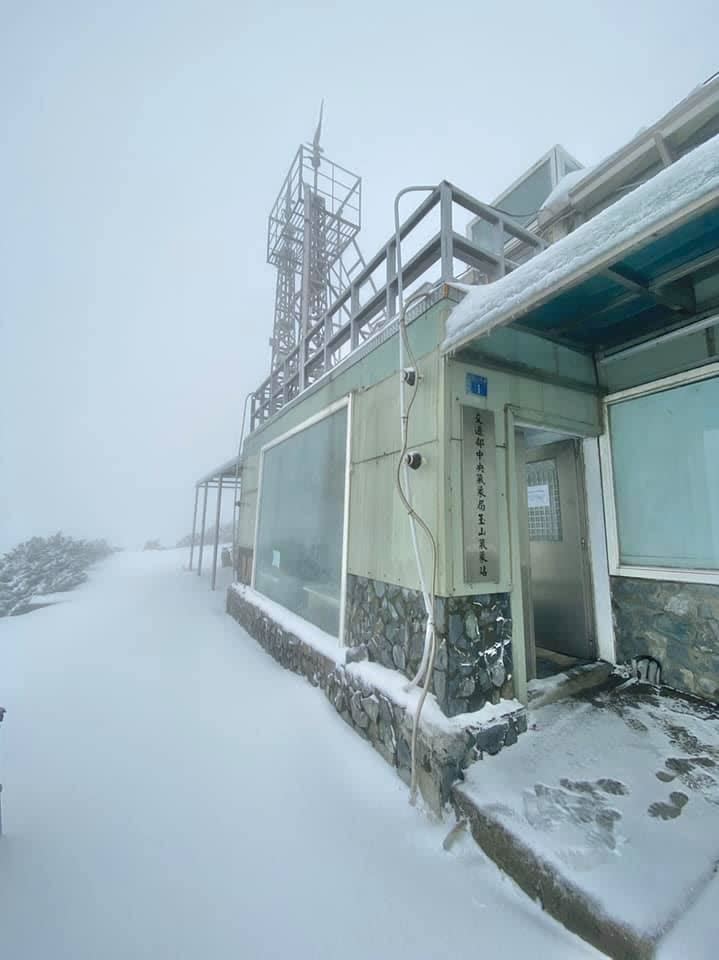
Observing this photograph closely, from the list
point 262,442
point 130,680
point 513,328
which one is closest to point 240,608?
point 130,680

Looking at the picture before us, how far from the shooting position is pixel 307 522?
503cm

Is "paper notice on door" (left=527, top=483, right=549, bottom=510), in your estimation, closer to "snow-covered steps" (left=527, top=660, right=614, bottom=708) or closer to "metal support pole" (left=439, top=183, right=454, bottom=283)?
"snow-covered steps" (left=527, top=660, right=614, bottom=708)

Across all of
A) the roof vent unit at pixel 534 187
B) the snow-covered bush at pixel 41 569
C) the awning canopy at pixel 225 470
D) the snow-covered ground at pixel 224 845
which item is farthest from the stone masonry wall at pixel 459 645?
the snow-covered bush at pixel 41 569

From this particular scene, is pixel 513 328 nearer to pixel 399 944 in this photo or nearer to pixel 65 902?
pixel 399 944

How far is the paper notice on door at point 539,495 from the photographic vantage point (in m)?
4.13

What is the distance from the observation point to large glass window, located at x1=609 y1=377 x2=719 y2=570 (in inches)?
117

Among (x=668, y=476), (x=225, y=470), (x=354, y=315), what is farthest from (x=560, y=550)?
(x=225, y=470)

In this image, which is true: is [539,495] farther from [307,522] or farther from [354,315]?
[354,315]

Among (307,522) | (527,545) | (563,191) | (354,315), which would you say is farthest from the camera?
(563,191)

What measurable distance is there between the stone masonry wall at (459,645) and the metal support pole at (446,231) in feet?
8.57

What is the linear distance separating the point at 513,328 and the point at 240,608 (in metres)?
6.61

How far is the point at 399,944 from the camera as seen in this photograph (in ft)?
5.31

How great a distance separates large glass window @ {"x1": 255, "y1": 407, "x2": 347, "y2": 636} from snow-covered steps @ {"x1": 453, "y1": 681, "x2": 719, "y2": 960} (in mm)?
2162

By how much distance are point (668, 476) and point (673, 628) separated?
128 cm
